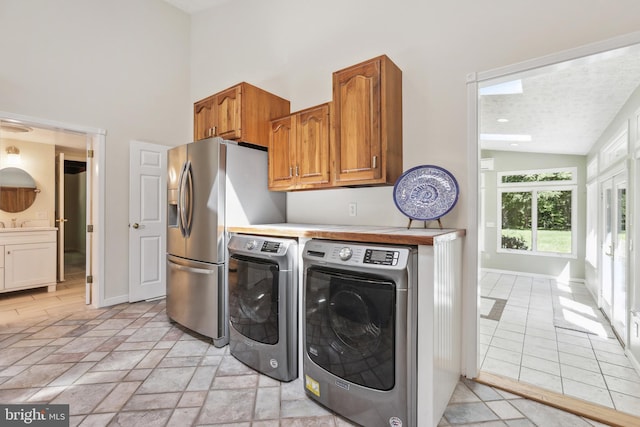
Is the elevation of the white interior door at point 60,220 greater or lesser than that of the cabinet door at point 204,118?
lesser

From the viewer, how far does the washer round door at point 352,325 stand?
4.86 feet

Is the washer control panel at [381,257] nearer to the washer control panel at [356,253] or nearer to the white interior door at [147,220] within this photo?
the washer control panel at [356,253]

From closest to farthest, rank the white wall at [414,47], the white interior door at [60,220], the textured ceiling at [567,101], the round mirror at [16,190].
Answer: the white wall at [414,47] → the textured ceiling at [567,101] → the round mirror at [16,190] → the white interior door at [60,220]

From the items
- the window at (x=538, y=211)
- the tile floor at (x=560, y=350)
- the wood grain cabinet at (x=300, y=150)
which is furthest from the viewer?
the window at (x=538, y=211)

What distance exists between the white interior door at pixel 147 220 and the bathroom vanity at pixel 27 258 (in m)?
1.69

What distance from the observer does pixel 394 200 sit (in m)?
2.22

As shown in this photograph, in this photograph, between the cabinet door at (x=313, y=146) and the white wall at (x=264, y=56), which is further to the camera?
the cabinet door at (x=313, y=146)

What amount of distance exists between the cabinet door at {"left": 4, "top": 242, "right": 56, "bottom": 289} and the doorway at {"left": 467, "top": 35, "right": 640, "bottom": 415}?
17.7 feet

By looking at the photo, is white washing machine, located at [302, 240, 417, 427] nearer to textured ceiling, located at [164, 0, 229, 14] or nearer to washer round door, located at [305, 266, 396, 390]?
washer round door, located at [305, 266, 396, 390]

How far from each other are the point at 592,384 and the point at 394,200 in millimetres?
1936

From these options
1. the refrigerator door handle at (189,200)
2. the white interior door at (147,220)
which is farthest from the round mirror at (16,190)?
the refrigerator door handle at (189,200)

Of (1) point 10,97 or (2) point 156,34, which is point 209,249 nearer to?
(1) point 10,97

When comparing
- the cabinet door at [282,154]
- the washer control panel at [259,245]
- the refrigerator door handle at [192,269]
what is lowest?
the refrigerator door handle at [192,269]

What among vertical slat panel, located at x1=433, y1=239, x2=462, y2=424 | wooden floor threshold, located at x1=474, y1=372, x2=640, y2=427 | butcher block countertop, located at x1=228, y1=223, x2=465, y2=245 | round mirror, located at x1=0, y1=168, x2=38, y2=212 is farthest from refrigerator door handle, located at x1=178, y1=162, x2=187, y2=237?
round mirror, located at x1=0, y1=168, x2=38, y2=212
